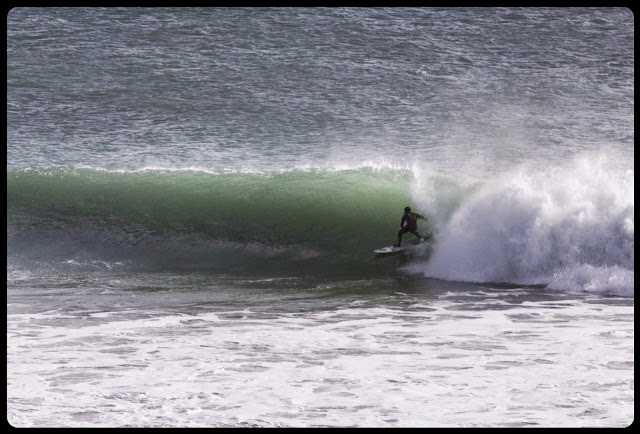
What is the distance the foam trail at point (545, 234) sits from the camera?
13055 mm

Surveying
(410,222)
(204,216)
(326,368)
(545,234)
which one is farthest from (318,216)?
(326,368)

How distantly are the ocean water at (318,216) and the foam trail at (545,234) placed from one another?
3cm

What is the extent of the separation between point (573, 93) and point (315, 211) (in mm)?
10859

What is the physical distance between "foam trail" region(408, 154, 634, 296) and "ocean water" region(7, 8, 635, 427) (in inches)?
1.4

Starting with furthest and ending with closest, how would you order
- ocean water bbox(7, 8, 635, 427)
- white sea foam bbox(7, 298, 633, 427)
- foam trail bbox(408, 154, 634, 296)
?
foam trail bbox(408, 154, 634, 296), ocean water bbox(7, 8, 635, 427), white sea foam bbox(7, 298, 633, 427)

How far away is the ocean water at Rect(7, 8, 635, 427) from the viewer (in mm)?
8070

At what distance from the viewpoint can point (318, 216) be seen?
16406mm

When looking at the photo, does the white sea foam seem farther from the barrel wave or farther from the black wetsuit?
the barrel wave

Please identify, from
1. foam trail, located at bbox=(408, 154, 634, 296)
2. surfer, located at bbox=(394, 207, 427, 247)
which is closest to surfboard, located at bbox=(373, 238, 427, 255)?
surfer, located at bbox=(394, 207, 427, 247)

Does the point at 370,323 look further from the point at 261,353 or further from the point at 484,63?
the point at 484,63

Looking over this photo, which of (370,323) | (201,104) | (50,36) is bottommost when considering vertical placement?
(370,323)

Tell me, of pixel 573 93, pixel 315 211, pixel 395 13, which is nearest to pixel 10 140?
pixel 315 211

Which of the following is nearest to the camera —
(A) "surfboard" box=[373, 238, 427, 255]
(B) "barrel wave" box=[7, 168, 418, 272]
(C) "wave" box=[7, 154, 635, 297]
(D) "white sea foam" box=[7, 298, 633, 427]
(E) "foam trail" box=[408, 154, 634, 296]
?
(D) "white sea foam" box=[7, 298, 633, 427]

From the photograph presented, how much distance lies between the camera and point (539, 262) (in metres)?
13.2
